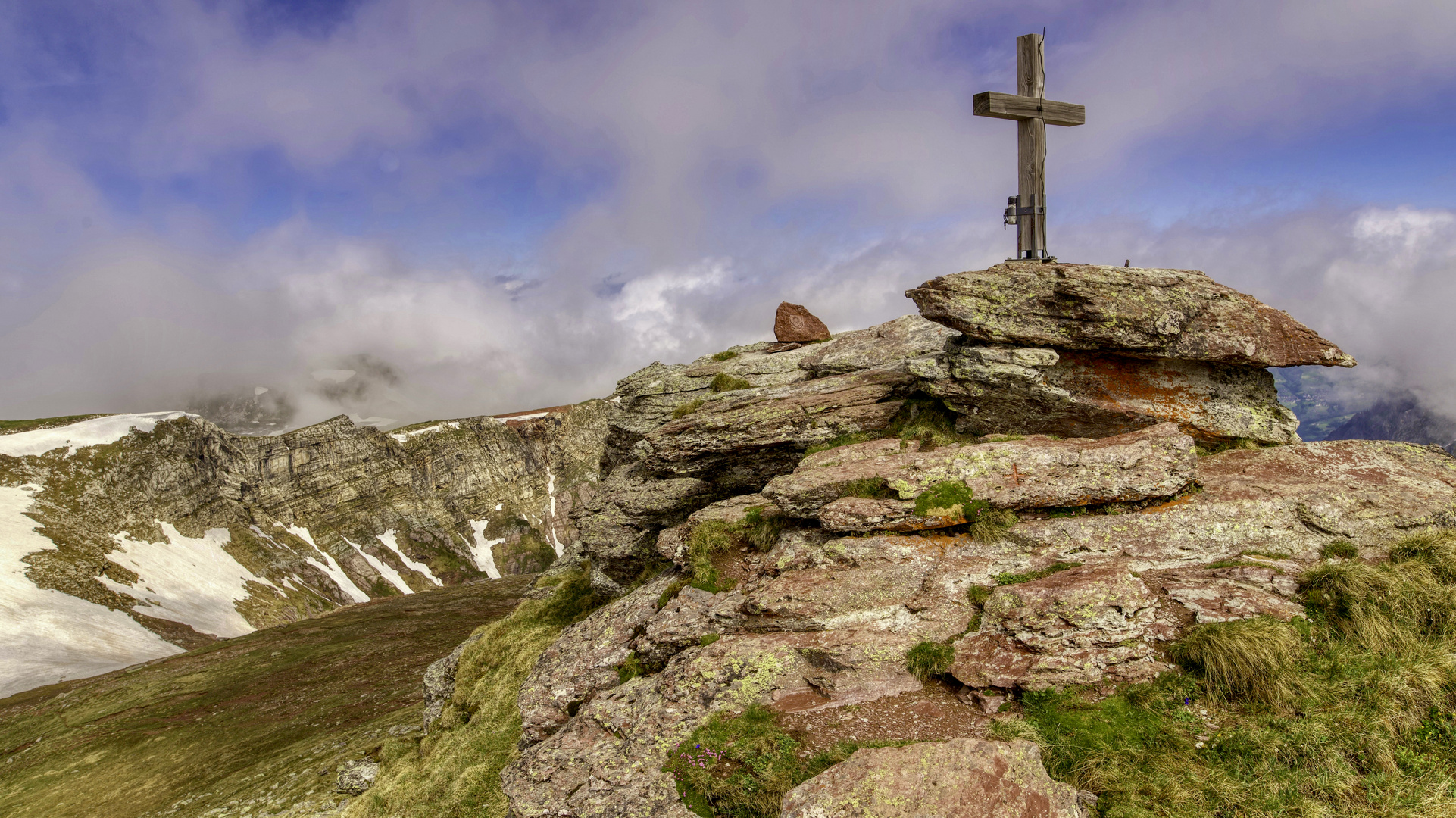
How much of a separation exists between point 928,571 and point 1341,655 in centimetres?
701

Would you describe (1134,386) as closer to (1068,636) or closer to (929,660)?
(1068,636)

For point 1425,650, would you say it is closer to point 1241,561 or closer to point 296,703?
point 1241,561

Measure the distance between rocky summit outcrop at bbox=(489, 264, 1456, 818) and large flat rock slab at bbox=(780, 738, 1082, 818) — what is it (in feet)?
0.12

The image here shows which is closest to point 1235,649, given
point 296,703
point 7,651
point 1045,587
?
point 1045,587

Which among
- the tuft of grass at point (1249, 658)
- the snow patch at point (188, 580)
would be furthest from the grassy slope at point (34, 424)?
the tuft of grass at point (1249, 658)

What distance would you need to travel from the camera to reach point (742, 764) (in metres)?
11.0

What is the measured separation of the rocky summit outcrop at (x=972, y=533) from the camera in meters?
11.2

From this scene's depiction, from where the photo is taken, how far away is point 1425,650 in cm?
992

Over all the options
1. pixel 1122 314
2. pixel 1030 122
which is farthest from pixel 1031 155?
pixel 1122 314

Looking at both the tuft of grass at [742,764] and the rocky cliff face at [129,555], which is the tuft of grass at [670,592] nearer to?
the tuft of grass at [742,764]

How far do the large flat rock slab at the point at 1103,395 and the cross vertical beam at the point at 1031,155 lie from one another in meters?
4.10

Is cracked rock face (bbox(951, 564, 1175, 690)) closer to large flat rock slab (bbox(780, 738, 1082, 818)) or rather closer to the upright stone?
large flat rock slab (bbox(780, 738, 1082, 818))

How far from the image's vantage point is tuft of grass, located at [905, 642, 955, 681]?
38.1 ft

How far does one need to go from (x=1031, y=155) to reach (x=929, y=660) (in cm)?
1600
